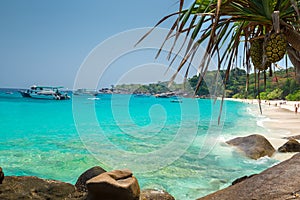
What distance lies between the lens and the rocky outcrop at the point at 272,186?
2.37 m

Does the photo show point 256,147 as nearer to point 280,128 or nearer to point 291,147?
point 291,147

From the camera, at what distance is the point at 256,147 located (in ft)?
26.0

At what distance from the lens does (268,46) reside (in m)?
1.18

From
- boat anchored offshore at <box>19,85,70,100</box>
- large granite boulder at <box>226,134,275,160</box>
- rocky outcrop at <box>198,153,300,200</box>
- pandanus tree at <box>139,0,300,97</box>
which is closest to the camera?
pandanus tree at <box>139,0,300,97</box>

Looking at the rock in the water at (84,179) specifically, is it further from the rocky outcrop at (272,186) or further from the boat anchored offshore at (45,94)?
the boat anchored offshore at (45,94)

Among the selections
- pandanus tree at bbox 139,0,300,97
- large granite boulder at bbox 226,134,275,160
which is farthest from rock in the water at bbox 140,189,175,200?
large granite boulder at bbox 226,134,275,160

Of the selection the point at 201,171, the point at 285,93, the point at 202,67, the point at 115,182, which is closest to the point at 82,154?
the point at 201,171

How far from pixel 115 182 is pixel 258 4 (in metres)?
2.11

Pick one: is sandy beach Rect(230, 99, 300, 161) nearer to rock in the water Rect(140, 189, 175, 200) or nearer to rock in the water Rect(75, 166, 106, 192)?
rock in the water Rect(140, 189, 175, 200)

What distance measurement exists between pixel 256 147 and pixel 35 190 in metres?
6.70

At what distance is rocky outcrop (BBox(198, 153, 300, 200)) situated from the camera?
237 centimetres

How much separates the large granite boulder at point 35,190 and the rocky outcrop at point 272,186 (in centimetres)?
165

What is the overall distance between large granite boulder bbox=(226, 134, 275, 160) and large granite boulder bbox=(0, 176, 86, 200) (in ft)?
19.4

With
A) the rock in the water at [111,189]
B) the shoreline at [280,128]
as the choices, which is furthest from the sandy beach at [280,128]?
the rock in the water at [111,189]
